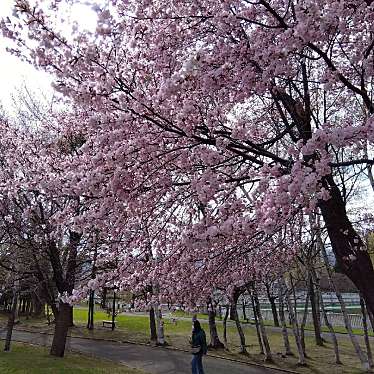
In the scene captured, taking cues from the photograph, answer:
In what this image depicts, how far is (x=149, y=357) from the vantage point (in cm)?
1591

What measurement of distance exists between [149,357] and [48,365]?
471 centimetres

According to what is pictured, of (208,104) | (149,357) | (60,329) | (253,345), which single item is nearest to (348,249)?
(208,104)

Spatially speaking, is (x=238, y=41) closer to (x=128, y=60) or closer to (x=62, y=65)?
(x=128, y=60)

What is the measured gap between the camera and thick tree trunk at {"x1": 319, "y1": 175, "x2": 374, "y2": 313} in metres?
6.07

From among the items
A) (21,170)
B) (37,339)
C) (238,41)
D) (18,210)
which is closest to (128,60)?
(238,41)

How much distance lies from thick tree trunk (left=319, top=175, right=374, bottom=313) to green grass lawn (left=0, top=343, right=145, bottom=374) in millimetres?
7930

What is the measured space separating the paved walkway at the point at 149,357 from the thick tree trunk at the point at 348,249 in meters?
7.90

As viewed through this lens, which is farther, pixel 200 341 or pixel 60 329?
pixel 60 329

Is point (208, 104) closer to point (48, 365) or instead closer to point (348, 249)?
point (348, 249)

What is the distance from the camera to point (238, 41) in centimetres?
561

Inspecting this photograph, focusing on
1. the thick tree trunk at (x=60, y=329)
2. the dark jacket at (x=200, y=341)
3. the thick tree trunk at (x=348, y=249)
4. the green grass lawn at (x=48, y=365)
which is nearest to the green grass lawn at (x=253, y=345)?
the dark jacket at (x=200, y=341)

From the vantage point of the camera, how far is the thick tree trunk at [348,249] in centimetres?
607

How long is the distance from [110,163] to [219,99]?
1.77 metres

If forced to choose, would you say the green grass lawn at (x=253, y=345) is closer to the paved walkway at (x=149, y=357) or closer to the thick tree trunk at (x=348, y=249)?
the paved walkway at (x=149, y=357)
